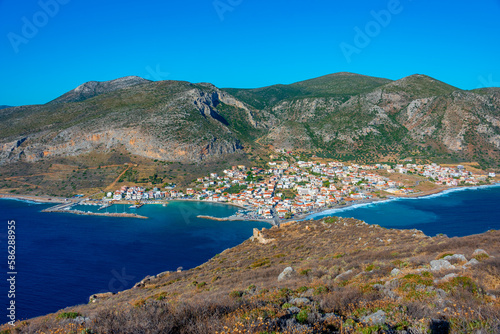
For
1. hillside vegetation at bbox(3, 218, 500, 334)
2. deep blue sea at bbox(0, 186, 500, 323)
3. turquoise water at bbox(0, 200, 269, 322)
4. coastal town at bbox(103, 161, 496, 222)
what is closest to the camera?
hillside vegetation at bbox(3, 218, 500, 334)

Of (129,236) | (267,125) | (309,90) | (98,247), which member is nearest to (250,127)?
(267,125)

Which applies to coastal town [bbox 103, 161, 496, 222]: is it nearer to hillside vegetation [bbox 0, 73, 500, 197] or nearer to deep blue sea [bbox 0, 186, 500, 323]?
deep blue sea [bbox 0, 186, 500, 323]

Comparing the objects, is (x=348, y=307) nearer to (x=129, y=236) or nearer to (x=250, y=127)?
(x=129, y=236)

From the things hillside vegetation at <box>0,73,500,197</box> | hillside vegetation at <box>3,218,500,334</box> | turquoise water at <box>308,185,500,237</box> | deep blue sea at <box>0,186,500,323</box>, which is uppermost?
hillside vegetation at <box>0,73,500,197</box>

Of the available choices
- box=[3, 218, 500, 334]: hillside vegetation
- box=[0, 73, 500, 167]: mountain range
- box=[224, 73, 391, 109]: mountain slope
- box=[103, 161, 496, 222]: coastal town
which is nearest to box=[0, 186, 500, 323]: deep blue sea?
box=[103, 161, 496, 222]: coastal town

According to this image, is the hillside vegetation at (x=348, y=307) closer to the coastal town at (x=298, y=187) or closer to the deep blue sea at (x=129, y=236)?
the deep blue sea at (x=129, y=236)

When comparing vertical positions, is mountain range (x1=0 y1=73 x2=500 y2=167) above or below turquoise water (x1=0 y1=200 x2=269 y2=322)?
above

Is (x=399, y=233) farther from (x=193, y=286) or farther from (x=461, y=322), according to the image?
(x=461, y=322)
